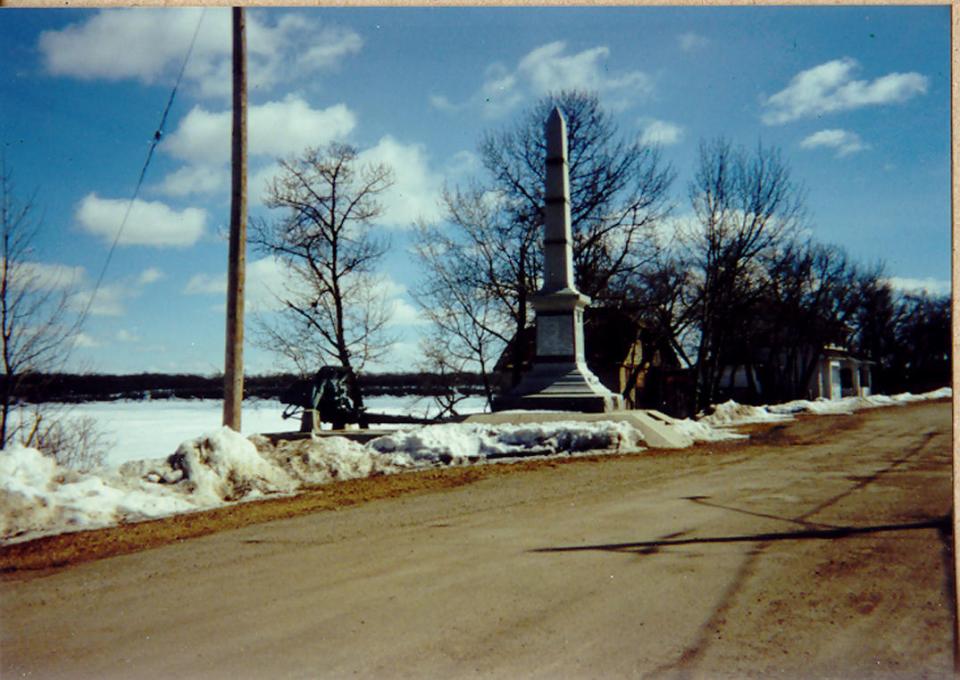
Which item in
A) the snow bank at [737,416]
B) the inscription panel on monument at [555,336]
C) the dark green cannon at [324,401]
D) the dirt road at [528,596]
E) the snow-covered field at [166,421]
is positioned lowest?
the snow-covered field at [166,421]

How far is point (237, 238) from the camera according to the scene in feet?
33.9

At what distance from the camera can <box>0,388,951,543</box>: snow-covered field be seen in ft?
21.8

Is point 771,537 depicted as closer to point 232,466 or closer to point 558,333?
point 232,466

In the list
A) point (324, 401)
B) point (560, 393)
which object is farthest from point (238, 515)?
point (324, 401)

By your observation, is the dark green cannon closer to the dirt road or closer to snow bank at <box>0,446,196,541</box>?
snow bank at <box>0,446,196,541</box>

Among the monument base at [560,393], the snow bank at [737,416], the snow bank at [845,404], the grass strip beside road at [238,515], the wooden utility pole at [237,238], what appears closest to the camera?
the grass strip beside road at [238,515]

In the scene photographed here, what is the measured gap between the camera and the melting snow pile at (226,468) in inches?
261

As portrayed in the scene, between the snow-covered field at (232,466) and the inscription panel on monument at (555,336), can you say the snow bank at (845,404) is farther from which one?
the inscription panel on monument at (555,336)

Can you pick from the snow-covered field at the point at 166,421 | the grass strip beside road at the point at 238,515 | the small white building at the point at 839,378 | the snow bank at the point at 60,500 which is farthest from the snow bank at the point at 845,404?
the snow bank at the point at 60,500

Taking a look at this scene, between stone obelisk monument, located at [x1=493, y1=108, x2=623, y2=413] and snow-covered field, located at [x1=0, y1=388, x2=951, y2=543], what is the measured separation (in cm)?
199

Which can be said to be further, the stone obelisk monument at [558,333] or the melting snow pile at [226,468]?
the stone obelisk monument at [558,333]

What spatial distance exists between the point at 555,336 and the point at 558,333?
0.10 m

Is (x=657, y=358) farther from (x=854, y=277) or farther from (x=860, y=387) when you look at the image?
(x=860, y=387)

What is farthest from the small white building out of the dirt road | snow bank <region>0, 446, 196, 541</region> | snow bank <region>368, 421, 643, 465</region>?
snow bank <region>0, 446, 196, 541</region>
